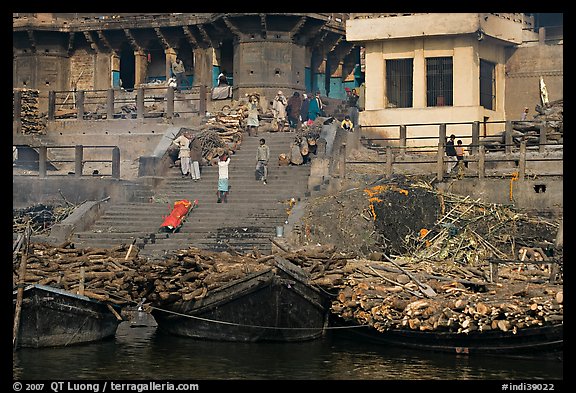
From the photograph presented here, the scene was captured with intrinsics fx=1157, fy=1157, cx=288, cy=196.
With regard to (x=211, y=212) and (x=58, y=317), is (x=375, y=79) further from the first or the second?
(x=58, y=317)

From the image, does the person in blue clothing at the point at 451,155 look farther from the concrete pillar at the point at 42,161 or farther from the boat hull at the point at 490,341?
the concrete pillar at the point at 42,161

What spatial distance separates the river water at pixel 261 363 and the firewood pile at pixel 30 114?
59.7 ft

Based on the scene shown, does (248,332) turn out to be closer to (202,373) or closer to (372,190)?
(202,373)

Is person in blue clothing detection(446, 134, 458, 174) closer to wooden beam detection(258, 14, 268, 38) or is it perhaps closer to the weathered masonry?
the weathered masonry

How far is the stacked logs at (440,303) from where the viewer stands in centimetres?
1947

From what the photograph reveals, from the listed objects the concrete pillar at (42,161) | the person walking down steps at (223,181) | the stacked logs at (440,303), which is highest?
the concrete pillar at (42,161)

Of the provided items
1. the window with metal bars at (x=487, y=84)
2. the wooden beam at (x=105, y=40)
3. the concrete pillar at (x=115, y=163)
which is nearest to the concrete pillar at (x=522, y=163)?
the window with metal bars at (x=487, y=84)

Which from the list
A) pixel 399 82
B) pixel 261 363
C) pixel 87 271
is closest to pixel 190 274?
pixel 87 271

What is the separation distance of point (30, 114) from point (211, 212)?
13019 mm

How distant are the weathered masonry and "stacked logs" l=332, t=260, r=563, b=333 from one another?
1912 cm

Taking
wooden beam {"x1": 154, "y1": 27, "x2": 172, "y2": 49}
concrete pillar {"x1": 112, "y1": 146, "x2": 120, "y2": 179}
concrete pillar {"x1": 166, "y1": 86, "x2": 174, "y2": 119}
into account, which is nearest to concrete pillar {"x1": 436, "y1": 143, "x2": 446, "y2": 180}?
concrete pillar {"x1": 112, "y1": 146, "x2": 120, "y2": 179}

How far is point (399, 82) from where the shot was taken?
37594 millimetres

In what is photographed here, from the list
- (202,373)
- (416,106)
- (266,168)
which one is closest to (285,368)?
(202,373)
